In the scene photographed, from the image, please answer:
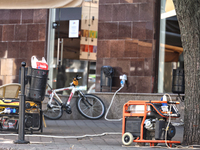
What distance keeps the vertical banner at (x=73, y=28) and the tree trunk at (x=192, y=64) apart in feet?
19.2

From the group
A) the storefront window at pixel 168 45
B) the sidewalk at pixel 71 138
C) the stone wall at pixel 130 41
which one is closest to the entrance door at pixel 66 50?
the stone wall at pixel 130 41

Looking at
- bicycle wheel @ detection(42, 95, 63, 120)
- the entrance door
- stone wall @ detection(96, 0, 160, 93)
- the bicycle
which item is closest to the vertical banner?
the entrance door

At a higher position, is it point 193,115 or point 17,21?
point 17,21

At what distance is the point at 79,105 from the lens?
1034 cm

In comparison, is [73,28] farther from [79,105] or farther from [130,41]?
[79,105]

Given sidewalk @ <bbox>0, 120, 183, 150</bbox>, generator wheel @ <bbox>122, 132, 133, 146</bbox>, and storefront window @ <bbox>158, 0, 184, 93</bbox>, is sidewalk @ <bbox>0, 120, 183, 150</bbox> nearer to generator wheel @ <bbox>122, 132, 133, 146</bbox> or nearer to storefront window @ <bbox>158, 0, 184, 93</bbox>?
generator wheel @ <bbox>122, 132, 133, 146</bbox>

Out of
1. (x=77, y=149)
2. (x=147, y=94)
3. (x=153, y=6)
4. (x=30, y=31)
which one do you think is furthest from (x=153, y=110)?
(x=30, y=31)

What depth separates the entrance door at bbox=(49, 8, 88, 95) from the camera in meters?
11.4

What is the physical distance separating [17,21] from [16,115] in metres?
5.54

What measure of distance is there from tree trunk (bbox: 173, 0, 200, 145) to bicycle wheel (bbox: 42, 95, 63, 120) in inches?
195

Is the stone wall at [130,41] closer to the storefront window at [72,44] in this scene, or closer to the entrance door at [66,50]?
the storefront window at [72,44]

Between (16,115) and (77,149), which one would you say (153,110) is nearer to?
(77,149)

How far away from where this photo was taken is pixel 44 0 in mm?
11477

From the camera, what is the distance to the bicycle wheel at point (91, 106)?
10.3 meters
